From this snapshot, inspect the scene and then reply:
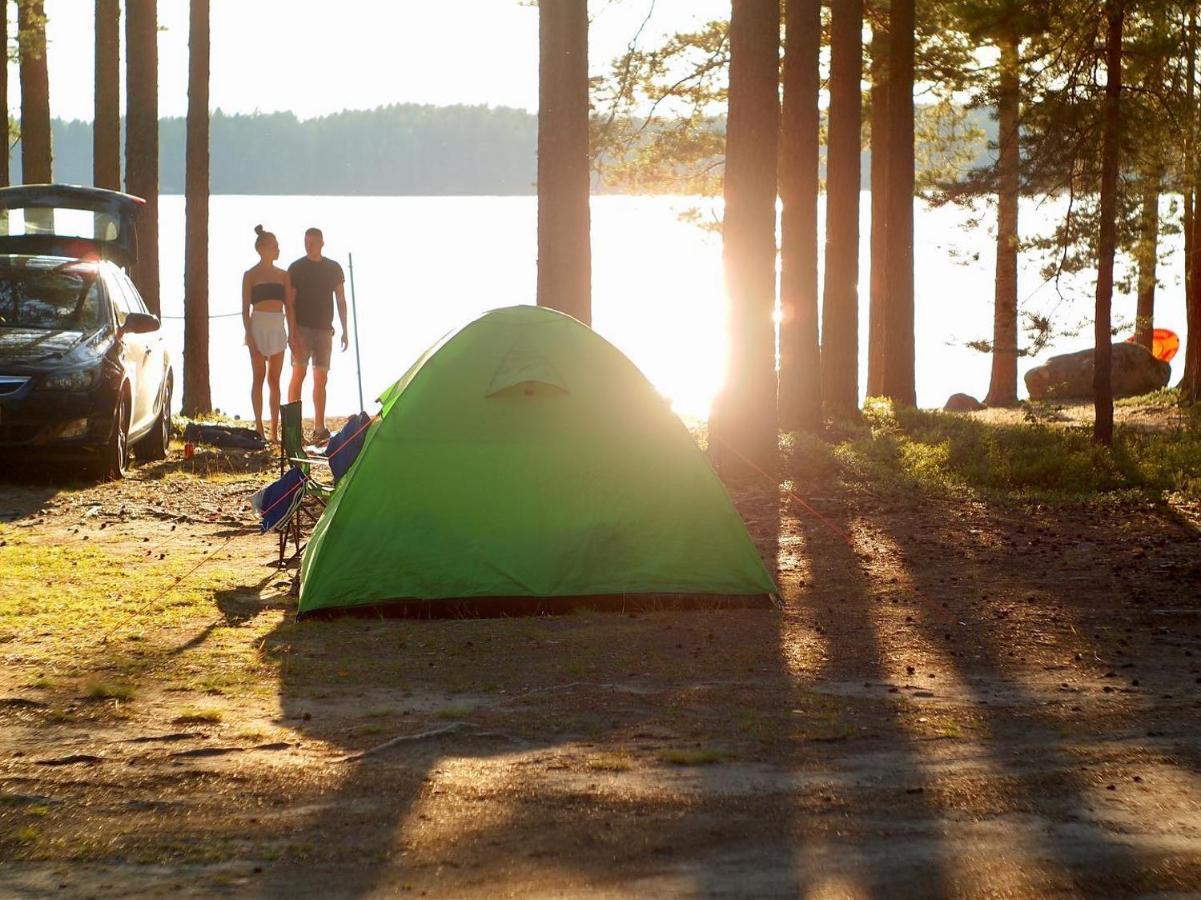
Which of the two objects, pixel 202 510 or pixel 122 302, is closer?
pixel 202 510

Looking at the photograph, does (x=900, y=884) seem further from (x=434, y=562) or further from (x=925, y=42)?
(x=925, y=42)

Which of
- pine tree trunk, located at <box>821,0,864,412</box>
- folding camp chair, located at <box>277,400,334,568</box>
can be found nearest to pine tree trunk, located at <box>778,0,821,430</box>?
pine tree trunk, located at <box>821,0,864,412</box>

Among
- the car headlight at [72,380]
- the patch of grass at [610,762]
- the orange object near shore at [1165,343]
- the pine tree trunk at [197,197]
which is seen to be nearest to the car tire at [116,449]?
the car headlight at [72,380]

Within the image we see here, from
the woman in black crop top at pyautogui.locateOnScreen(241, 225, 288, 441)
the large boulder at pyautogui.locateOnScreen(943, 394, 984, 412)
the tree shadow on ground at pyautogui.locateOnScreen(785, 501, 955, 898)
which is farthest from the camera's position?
the large boulder at pyautogui.locateOnScreen(943, 394, 984, 412)

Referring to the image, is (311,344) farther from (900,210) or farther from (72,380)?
(900,210)

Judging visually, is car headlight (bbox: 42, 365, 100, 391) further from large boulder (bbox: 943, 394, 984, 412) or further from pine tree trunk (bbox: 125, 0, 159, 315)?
large boulder (bbox: 943, 394, 984, 412)

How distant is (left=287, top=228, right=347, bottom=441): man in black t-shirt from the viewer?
1500 centimetres

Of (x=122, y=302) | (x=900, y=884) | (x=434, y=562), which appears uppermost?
(x=122, y=302)

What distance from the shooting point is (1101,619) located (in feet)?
26.1

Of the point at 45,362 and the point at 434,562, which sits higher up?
the point at 45,362

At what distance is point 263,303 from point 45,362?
3556mm

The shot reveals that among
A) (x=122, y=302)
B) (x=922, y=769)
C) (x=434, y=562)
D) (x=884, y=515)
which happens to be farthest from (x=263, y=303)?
(x=922, y=769)

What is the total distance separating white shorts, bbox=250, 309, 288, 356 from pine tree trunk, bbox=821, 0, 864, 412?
293 inches

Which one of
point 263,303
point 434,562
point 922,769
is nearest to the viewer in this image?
point 922,769
